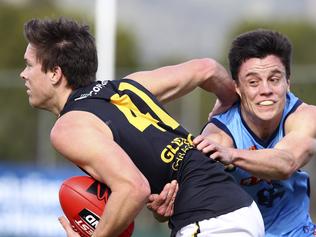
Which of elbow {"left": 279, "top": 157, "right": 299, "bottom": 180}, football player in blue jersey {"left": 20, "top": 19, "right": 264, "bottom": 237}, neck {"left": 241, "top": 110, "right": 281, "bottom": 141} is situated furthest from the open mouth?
football player in blue jersey {"left": 20, "top": 19, "right": 264, "bottom": 237}

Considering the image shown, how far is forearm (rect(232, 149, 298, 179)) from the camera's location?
191 inches

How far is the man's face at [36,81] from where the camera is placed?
15.5ft

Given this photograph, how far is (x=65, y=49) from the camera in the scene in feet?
15.5

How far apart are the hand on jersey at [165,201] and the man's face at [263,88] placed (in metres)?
1.02

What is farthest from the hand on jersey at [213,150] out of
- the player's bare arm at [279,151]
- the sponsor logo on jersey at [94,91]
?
the sponsor logo on jersey at [94,91]

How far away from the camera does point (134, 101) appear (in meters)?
4.64

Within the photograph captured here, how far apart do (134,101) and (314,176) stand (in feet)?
41.0

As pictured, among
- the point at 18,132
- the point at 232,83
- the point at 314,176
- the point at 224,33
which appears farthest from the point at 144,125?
the point at 224,33

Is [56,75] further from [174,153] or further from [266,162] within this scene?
[266,162]

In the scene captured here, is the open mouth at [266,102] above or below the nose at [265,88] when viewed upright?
below

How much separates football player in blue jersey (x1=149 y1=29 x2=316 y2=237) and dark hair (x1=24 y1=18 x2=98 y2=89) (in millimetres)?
931

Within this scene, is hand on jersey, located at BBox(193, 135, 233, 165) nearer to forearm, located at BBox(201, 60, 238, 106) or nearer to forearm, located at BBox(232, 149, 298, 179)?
forearm, located at BBox(232, 149, 298, 179)

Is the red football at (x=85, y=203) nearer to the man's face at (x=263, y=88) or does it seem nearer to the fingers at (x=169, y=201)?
the fingers at (x=169, y=201)

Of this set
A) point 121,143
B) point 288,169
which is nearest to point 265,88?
point 288,169
